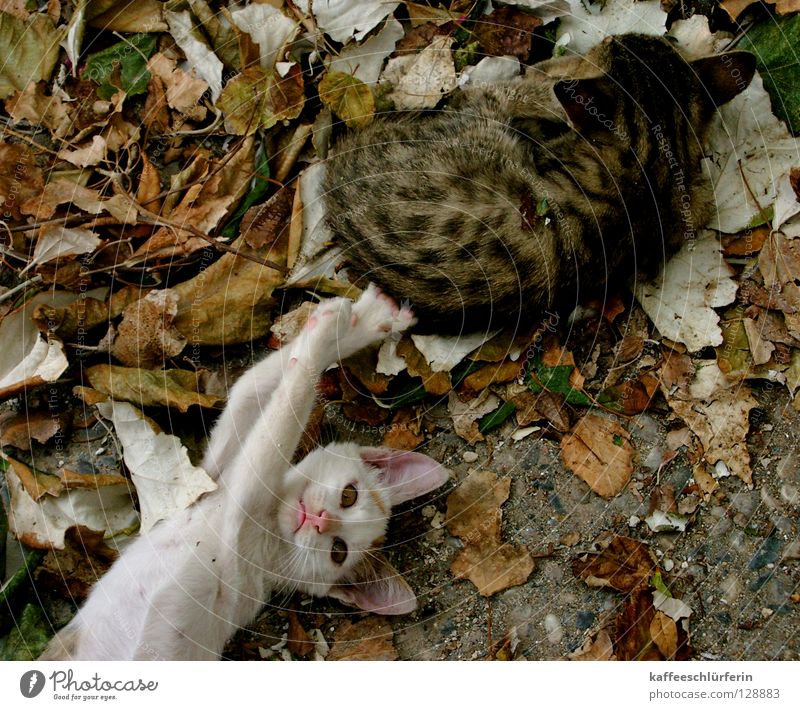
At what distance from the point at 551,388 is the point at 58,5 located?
269 cm

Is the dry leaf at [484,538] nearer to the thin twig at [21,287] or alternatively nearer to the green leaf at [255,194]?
the green leaf at [255,194]

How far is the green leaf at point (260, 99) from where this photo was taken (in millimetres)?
2986

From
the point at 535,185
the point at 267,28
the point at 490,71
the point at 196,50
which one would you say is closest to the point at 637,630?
the point at 535,185

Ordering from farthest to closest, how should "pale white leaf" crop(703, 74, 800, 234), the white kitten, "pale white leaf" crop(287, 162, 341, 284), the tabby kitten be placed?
"pale white leaf" crop(287, 162, 341, 284) < "pale white leaf" crop(703, 74, 800, 234) < the tabby kitten < the white kitten

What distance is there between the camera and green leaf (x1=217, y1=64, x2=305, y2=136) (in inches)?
118

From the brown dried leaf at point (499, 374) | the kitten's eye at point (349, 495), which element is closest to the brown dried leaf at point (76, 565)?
the kitten's eye at point (349, 495)

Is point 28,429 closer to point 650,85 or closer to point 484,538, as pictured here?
point 484,538

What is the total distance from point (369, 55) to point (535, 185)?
0.96 meters

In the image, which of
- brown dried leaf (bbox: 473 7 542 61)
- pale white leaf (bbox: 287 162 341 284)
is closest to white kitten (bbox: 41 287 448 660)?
pale white leaf (bbox: 287 162 341 284)

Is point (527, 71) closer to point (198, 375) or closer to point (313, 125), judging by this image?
point (313, 125)

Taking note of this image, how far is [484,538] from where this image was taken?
2.78m

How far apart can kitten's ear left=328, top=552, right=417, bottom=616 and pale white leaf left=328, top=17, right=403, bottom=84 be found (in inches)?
77.6

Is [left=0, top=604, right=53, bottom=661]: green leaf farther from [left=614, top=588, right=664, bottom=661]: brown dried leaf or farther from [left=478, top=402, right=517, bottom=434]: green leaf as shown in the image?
[left=614, top=588, right=664, bottom=661]: brown dried leaf

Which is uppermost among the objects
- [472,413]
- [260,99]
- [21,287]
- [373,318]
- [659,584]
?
[260,99]
